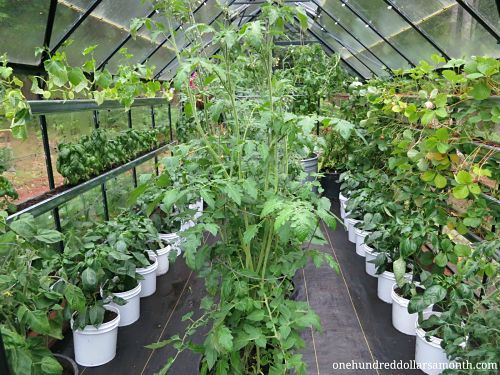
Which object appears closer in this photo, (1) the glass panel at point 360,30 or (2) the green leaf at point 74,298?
(2) the green leaf at point 74,298

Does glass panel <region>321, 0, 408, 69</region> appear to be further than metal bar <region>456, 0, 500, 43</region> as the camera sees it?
Yes

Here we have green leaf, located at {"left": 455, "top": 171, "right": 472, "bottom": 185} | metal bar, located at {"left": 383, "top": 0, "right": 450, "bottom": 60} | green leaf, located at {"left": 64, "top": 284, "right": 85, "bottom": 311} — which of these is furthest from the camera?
metal bar, located at {"left": 383, "top": 0, "right": 450, "bottom": 60}

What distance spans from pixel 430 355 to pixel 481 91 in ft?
4.48

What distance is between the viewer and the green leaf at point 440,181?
2078mm

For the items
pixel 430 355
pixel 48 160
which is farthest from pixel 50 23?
pixel 430 355

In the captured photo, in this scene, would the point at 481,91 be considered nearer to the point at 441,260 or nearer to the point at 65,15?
the point at 441,260

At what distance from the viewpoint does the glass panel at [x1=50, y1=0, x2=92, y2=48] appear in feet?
9.18

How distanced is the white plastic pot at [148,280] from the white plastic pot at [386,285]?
166 cm

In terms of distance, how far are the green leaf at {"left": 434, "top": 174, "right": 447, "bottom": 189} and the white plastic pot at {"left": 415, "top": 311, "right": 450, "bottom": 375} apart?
0.78m

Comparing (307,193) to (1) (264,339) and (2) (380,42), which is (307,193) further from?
(2) (380,42)

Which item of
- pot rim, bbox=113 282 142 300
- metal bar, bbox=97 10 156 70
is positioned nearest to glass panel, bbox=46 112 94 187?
pot rim, bbox=113 282 142 300

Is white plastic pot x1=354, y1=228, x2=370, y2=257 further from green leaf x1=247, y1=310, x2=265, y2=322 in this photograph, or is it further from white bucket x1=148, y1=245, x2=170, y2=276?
green leaf x1=247, y1=310, x2=265, y2=322

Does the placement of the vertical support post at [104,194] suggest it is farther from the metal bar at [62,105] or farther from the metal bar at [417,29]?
the metal bar at [417,29]

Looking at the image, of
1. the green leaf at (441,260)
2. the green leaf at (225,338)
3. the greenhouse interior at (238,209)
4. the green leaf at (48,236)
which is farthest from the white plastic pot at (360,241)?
the green leaf at (48,236)
